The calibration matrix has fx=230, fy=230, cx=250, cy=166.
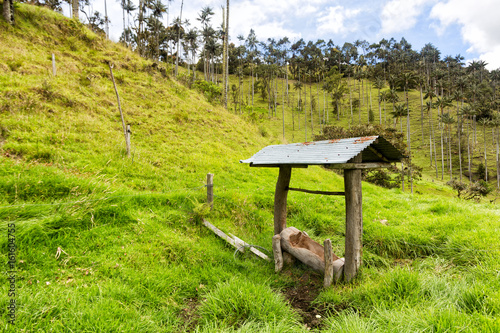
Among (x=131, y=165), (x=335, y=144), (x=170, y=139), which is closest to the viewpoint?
(x=335, y=144)

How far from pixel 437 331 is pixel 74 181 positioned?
7260 millimetres

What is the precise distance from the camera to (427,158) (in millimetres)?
42719

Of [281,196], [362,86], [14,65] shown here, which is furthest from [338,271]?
[362,86]

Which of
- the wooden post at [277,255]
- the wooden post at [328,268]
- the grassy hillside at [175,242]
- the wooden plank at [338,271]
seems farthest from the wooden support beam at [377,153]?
the wooden post at [277,255]

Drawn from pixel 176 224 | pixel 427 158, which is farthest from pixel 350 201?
pixel 427 158

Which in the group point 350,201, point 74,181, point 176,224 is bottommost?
point 176,224

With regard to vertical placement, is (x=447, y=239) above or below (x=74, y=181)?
below

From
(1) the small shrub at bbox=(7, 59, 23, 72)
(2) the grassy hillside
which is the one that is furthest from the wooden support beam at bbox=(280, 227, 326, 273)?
(1) the small shrub at bbox=(7, 59, 23, 72)

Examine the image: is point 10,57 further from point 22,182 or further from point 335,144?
point 335,144

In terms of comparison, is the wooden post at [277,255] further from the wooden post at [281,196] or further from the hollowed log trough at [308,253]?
the wooden post at [281,196]

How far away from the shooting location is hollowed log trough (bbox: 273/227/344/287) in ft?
13.5

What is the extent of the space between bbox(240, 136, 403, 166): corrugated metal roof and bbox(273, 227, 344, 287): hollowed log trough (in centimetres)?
148

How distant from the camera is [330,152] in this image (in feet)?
13.1

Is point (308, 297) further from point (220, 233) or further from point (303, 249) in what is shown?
point (220, 233)
